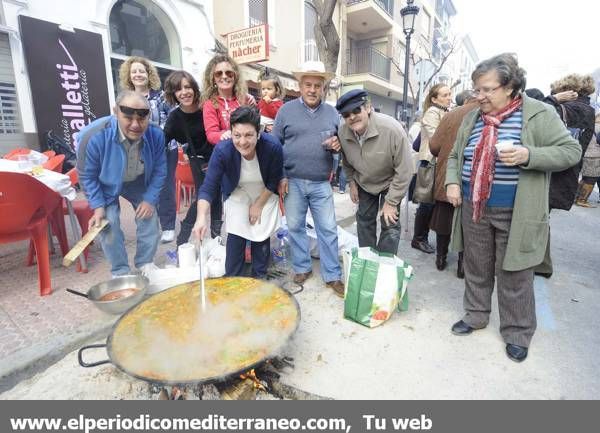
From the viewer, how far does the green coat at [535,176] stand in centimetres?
193

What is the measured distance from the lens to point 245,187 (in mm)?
3018

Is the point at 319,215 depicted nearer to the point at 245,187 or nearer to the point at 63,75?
the point at 245,187

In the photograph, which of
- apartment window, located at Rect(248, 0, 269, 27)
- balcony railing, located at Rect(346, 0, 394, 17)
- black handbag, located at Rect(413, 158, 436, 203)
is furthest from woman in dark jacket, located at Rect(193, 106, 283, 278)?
balcony railing, located at Rect(346, 0, 394, 17)

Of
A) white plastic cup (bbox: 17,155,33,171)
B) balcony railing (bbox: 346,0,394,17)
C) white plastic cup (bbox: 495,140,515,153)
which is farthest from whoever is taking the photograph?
balcony railing (bbox: 346,0,394,17)

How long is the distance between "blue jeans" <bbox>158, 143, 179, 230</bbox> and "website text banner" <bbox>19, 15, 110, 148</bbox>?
2.89 m

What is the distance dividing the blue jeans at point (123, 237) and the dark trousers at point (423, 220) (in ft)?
9.88

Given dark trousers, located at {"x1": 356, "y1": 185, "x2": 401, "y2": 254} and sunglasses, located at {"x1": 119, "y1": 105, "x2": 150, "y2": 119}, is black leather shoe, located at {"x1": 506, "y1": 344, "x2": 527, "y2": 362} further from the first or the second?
sunglasses, located at {"x1": 119, "y1": 105, "x2": 150, "y2": 119}

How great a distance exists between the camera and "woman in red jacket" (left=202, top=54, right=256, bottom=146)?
3272 millimetres

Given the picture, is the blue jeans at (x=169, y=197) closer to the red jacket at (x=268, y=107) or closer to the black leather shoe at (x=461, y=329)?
the red jacket at (x=268, y=107)

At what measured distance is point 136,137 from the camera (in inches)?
112

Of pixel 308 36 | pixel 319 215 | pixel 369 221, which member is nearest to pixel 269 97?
pixel 319 215
